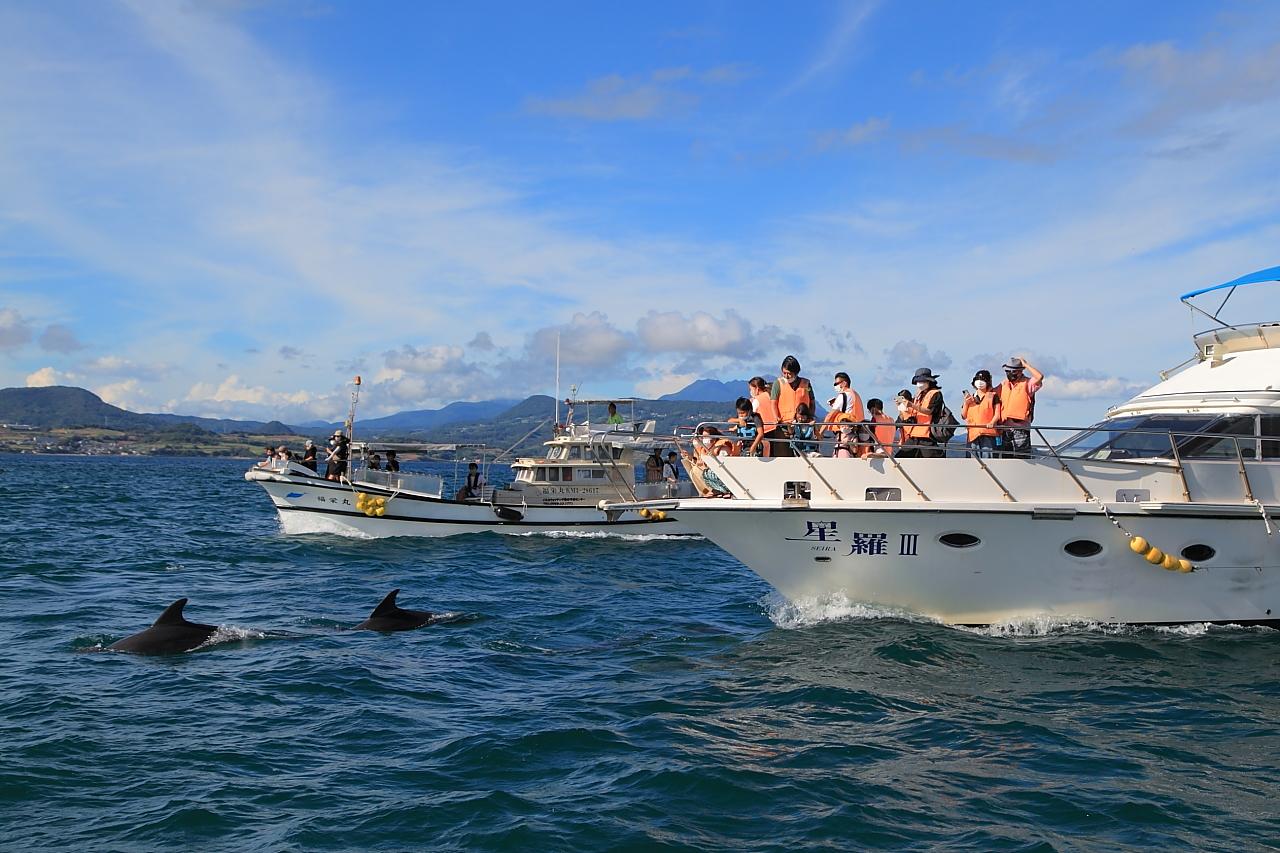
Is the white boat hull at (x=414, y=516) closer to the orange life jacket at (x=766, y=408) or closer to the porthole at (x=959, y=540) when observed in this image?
the orange life jacket at (x=766, y=408)


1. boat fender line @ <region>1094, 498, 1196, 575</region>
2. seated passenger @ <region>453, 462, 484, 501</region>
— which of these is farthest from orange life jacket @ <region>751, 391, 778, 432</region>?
seated passenger @ <region>453, 462, 484, 501</region>

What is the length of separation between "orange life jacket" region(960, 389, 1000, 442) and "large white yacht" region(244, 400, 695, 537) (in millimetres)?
12616

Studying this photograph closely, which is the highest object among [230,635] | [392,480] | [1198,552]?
[392,480]

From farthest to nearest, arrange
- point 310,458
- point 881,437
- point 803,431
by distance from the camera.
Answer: point 310,458
point 881,437
point 803,431

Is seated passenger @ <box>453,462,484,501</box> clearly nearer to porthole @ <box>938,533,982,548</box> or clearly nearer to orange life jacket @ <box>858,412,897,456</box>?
orange life jacket @ <box>858,412,897,456</box>

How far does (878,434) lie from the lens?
14.0m

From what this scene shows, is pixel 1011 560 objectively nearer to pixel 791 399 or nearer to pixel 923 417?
pixel 923 417

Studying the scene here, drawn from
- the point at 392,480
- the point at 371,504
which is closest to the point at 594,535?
the point at 392,480

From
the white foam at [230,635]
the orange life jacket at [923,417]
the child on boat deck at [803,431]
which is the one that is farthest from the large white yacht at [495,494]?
the white foam at [230,635]

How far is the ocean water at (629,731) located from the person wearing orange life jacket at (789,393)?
260cm

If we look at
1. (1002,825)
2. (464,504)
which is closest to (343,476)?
(464,504)

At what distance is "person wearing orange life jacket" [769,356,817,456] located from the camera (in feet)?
45.6

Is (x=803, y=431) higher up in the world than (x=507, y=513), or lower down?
higher up

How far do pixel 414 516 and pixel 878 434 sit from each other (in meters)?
16.9
